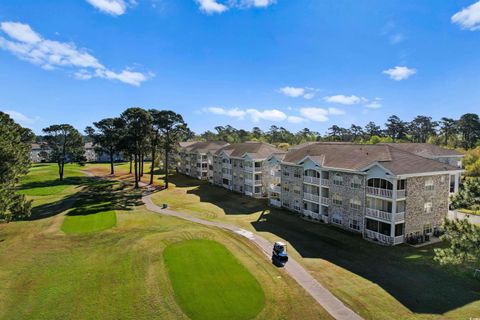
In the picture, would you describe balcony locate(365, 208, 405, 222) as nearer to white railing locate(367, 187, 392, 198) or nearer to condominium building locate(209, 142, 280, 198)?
white railing locate(367, 187, 392, 198)

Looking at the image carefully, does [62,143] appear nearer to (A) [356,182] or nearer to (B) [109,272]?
(B) [109,272]

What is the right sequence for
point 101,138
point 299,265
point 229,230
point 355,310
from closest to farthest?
point 355,310
point 299,265
point 229,230
point 101,138

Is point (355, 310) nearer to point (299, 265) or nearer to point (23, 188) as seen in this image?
point (299, 265)

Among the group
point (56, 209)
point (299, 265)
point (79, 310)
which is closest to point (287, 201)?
point (299, 265)

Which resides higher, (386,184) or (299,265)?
(386,184)

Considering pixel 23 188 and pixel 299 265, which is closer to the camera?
pixel 299 265

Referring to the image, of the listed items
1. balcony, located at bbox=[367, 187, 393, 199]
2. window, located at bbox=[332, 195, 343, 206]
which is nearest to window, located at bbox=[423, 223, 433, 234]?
balcony, located at bbox=[367, 187, 393, 199]
